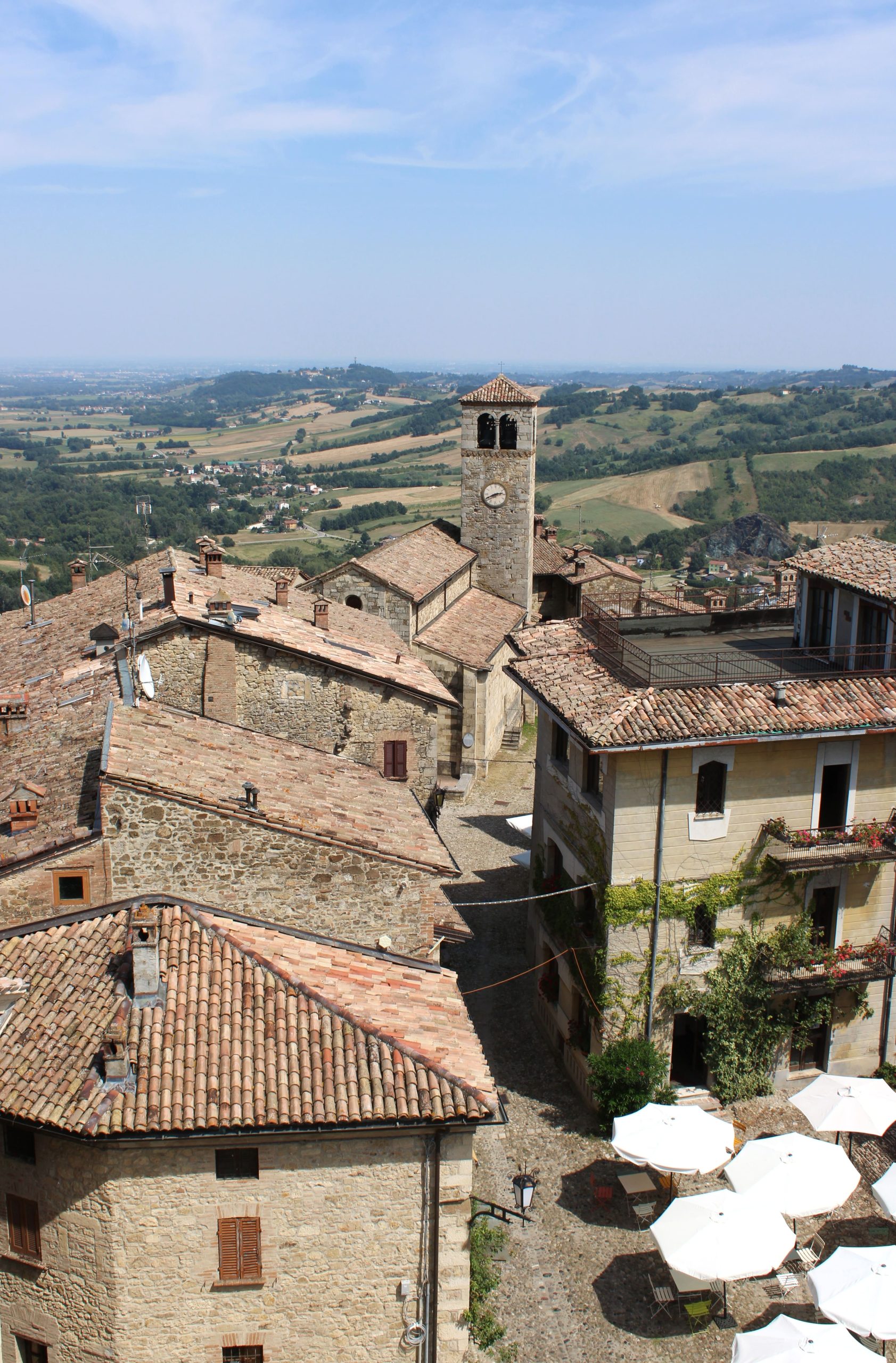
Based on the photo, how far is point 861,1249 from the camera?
1669 cm

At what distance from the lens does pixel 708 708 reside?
2050 centimetres

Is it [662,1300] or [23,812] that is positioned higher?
[23,812]

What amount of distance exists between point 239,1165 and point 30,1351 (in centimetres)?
473

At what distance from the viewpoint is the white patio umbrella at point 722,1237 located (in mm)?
16344

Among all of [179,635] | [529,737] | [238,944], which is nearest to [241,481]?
[529,737]

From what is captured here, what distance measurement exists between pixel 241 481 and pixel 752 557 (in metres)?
86.6

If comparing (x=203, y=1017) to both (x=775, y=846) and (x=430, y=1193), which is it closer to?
(x=430, y=1193)

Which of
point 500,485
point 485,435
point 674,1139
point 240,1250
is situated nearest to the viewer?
point 240,1250

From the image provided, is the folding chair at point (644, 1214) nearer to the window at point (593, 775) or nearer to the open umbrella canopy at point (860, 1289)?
the open umbrella canopy at point (860, 1289)

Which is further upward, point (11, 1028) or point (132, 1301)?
point (11, 1028)

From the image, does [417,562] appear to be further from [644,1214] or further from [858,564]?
[644,1214]

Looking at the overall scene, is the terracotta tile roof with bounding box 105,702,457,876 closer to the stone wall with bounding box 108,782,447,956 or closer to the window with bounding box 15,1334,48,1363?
the stone wall with bounding box 108,782,447,956

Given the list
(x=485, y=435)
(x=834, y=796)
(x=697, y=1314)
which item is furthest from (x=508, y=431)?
(x=697, y=1314)

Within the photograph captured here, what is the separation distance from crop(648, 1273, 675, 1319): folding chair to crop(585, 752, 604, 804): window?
8.29m
